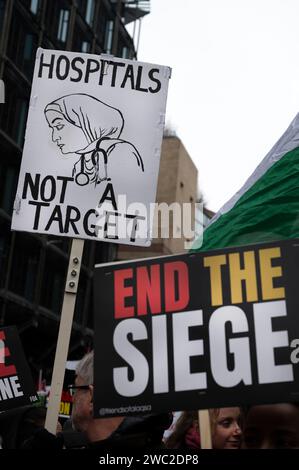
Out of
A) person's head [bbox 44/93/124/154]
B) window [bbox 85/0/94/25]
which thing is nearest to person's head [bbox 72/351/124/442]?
person's head [bbox 44/93/124/154]

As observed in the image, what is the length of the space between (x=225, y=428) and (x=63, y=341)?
0.97m

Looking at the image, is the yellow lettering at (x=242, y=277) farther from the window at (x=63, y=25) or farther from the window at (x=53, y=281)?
the window at (x=63, y=25)

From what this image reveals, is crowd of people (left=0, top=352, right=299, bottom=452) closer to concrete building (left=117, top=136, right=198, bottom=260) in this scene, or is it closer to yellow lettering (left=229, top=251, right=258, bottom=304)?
yellow lettering (left=229, top=251, right=258, bottom=304)

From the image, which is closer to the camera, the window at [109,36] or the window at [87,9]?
the window at [87,9]

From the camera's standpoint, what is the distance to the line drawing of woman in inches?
193

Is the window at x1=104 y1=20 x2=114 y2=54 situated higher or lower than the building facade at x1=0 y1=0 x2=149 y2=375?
higher

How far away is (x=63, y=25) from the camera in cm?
2991

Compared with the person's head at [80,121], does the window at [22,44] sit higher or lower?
higher

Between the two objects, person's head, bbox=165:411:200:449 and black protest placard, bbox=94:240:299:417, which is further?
person's head, bbox=165:411:200:449

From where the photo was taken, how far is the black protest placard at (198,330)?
272 centimetres

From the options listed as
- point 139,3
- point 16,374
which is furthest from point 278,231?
point 139,3

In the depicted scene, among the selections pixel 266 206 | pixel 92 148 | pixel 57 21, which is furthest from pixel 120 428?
pixel 57 21

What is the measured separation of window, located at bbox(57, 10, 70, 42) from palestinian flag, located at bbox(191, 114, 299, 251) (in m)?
25.0

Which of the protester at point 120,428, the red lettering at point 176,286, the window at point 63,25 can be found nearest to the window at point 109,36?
the window at point 63,25
